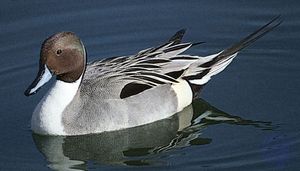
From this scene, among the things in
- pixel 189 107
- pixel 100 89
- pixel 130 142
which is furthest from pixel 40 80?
pixel 189 107

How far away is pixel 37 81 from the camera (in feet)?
25.2

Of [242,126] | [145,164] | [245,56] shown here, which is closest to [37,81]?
[145,164]

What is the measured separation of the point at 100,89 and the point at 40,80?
0.56 metres

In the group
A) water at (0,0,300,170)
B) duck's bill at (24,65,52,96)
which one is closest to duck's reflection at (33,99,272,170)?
water at (0,0,300,170)

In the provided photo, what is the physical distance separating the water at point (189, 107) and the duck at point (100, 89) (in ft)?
0.39

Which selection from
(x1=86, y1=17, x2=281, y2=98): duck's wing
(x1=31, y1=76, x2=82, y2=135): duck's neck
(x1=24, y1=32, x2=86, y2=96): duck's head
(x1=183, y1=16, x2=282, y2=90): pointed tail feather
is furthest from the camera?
(x1=183, y1=16, x2=282, y2=90): pointed tail feather

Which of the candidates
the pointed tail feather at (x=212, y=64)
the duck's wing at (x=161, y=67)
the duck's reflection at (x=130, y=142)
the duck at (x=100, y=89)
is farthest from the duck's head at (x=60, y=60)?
the pointed tail feather at (x=212, y=64)

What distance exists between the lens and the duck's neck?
26.0 feet

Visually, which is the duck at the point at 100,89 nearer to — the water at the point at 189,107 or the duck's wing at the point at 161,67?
the duck's wing at the point at 161,67

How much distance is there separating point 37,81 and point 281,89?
228cm

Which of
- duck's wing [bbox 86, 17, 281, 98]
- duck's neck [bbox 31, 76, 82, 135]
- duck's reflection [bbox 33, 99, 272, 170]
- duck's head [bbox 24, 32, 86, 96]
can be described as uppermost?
duck's head [bbox 24, 32, 86, 96]

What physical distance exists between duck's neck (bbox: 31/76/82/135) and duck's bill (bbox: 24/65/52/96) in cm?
26

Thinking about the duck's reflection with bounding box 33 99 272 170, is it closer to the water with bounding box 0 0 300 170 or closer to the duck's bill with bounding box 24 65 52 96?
the water with bounding box 0 0 300 170

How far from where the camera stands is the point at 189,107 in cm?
851
